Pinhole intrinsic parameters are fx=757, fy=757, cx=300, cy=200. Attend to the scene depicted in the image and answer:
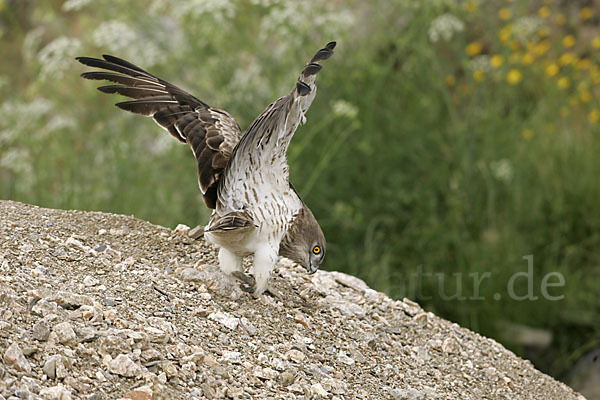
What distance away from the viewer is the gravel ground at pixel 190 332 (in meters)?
2.32

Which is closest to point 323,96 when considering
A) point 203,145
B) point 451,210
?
point 451,210

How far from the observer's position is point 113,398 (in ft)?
7.17

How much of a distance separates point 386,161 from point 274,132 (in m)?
3.25

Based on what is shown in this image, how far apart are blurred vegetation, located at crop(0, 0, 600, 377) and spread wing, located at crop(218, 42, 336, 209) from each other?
2130 millimetres

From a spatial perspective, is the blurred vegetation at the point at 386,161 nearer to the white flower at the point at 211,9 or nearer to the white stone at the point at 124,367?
the white flower at the point at 211,9

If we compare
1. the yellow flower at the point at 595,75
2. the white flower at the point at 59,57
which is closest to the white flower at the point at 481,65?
the yellow flower at the point at 595,75

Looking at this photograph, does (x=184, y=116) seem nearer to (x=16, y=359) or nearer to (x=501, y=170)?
(x=16, y=359)

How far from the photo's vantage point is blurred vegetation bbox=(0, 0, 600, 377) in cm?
545

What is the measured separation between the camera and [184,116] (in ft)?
10.5

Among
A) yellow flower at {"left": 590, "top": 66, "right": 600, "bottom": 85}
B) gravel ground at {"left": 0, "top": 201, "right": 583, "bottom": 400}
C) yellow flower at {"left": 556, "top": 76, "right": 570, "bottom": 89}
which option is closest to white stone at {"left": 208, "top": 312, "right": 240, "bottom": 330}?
gravel ground at {"left": 0, "top": 201, "right": 583, "bottom": 400}

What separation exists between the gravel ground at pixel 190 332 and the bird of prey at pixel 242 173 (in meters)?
0.24

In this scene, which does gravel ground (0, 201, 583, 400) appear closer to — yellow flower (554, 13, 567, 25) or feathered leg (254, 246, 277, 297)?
feathered leg (254, 246, 277, 297)

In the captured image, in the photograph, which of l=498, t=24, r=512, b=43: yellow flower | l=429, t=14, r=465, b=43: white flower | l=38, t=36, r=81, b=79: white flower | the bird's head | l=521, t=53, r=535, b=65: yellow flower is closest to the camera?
the bird's head

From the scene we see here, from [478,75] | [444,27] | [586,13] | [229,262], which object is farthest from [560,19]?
[229,262]
